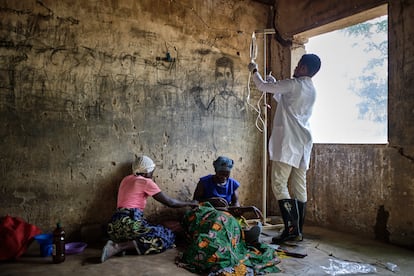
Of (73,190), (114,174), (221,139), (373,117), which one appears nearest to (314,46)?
(373,117)

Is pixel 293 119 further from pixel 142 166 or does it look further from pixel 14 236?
pixel 14 236

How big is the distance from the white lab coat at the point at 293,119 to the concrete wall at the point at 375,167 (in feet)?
2.12

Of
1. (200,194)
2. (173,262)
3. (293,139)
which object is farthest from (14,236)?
(293,139)

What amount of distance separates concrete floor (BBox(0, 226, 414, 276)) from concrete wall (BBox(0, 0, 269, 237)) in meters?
0.53

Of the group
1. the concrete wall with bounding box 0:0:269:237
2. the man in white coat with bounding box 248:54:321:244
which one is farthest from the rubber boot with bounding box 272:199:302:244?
the concrete wall with bounding box 0:0:269:237

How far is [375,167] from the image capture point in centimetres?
329

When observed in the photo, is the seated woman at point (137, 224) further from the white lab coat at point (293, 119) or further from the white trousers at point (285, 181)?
the white lab coat at point (293, 119)

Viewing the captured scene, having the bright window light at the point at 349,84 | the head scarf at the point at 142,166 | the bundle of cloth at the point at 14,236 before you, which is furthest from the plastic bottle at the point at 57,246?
the bright window light at the point at 349,84

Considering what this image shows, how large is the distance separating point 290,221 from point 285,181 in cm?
37

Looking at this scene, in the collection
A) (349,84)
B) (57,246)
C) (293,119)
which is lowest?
(57,246)

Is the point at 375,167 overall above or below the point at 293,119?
below

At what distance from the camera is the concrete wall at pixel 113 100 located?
9.48 ft

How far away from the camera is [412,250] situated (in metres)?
2.92

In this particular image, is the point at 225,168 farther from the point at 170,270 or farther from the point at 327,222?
the point at 327,222
